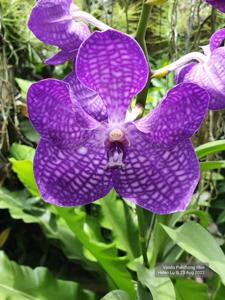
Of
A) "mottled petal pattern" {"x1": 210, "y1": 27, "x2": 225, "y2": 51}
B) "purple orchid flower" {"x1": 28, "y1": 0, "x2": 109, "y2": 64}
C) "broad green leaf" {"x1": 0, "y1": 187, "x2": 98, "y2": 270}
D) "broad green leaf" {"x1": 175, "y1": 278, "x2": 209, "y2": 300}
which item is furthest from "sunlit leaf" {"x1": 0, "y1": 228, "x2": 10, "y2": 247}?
"mottled petal pattern" {"x1": 210, "y1": 27, "x2": 225, "y2": 51}

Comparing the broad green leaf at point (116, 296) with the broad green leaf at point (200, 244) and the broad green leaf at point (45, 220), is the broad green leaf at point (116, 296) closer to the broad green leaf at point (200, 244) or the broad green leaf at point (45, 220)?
the broad green leaf at point (200, 244)

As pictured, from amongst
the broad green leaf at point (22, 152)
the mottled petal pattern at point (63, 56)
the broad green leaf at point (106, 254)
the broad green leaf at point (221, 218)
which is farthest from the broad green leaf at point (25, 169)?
the broad green leaf at point (221, 218)

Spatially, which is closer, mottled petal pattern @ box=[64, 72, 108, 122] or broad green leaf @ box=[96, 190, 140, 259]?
mottled petal pattern @ box=[64, 72, 108, 122]

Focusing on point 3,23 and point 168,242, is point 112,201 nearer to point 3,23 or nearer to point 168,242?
point 168,242

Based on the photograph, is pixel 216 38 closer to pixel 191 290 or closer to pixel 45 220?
pixel 191 290

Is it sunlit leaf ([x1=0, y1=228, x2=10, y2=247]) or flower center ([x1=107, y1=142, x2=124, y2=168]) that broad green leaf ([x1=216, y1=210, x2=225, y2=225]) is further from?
flower center ([x1=107, y1=142, x2=124, y2=168])

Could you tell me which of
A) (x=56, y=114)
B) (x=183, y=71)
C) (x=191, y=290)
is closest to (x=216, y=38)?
(x=183, y=71)

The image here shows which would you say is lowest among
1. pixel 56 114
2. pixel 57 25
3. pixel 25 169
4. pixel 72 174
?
pixel 25 169
